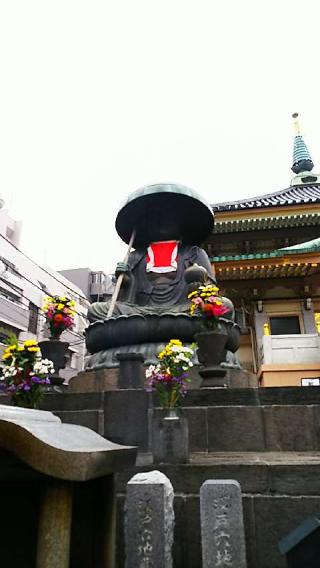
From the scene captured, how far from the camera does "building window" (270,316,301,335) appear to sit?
1592cm

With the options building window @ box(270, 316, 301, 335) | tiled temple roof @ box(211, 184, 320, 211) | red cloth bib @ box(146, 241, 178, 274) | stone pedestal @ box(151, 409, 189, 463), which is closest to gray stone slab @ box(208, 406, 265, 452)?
stone pedestal @ box(151, 409, 189, 463)

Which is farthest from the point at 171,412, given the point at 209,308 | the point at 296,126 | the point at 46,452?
the point at 296,126

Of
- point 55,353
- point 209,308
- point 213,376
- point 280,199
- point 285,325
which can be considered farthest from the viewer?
point 280,199

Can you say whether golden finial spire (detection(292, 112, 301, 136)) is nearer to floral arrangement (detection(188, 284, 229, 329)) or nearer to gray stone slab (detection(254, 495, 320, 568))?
floral arrangement (detection(188, 284, 229, 329))

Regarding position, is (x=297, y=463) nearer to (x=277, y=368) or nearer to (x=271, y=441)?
(x=271, y=441)

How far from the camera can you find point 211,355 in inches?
215

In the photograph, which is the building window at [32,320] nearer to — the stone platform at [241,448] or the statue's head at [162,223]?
the statue's head at [162,223]

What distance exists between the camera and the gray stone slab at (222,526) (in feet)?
8.45

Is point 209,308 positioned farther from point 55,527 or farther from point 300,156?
point 300,156

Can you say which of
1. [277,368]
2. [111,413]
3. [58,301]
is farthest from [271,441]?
[277,368]

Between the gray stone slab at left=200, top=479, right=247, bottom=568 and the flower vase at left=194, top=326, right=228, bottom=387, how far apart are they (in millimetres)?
2664

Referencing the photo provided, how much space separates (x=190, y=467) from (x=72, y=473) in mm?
2234

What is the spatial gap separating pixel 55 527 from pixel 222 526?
4.70 ft

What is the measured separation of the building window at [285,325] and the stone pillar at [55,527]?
15.2 metres
